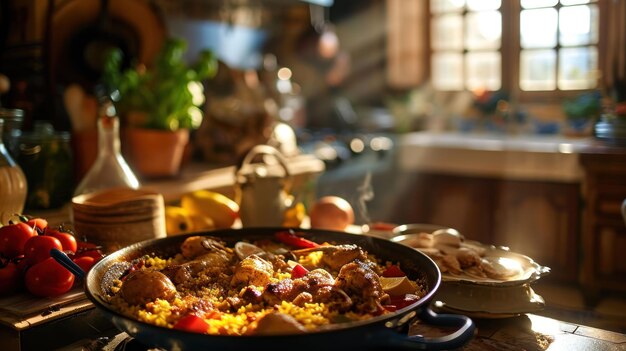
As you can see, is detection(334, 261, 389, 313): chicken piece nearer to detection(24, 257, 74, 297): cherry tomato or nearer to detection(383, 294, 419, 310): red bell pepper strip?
detection(383, 294, 419, 310): red bell pepper strip

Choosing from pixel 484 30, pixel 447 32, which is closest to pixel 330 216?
pixel 484 30

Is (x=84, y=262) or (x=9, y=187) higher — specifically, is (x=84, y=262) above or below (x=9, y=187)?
below

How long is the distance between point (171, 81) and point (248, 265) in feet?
3.93

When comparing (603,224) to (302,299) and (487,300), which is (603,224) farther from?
(302,299)

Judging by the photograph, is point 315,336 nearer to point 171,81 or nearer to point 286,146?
point 171,81

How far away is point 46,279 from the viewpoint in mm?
1184

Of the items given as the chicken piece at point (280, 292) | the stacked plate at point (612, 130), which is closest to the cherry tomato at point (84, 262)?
the chicken piece at point (280, 292)

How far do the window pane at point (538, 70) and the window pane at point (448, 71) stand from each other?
0.46 metres

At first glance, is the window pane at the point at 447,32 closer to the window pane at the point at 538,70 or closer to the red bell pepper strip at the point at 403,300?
the window pane at the point at 538,70

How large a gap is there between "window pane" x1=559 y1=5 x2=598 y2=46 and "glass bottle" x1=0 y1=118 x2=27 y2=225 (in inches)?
139

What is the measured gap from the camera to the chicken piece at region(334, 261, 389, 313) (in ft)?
3.10

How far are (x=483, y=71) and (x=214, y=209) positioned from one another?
3.05m

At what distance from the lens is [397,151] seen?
380 centimetres

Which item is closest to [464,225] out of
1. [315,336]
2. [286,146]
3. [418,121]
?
[418,121]
